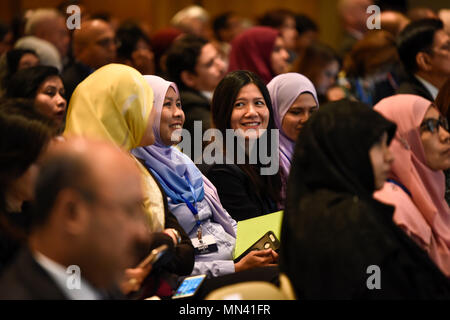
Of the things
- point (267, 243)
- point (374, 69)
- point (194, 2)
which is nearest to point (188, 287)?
point (267, 243)

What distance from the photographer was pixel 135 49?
5.38 metres

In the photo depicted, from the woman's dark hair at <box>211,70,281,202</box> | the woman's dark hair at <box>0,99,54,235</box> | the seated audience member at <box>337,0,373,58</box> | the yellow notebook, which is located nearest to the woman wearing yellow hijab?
the woman's dark hair at <box>0,99,54,235</box>

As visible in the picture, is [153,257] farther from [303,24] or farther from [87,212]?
[303,24]

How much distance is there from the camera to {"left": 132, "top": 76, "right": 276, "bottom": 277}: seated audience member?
300cm

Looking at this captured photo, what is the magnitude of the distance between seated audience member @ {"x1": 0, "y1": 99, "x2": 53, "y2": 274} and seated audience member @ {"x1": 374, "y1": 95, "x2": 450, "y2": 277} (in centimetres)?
145

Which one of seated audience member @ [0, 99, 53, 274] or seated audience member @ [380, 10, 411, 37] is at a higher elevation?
seated audience member @ [380, 10, 411, 37]

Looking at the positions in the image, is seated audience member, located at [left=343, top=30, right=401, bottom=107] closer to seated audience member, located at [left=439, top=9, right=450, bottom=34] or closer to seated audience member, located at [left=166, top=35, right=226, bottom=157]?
seated audience member, located at [left=439, top=9, right=450, bottom=34]

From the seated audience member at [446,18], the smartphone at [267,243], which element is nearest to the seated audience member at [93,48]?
the smartphone at [267,243]

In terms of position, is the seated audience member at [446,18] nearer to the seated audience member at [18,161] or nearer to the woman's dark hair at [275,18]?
the woman's dark hair at [275,18]

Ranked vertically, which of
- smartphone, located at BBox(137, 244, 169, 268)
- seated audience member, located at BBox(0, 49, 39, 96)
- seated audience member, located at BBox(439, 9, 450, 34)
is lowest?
smartphone, located at BBox(137, 244, 169, 268)

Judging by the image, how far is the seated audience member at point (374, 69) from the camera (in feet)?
17.6

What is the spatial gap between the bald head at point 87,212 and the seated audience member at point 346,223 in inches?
26.8

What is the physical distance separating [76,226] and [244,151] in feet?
6.80

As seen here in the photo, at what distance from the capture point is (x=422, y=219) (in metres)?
2.80
